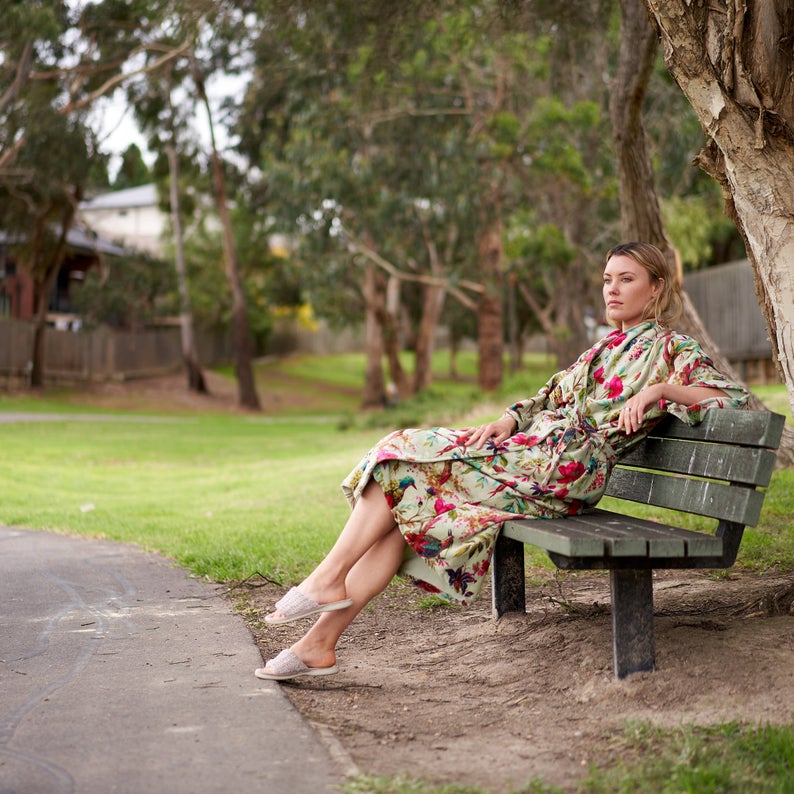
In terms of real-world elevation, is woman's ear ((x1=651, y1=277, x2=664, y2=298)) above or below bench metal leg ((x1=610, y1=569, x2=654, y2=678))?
above

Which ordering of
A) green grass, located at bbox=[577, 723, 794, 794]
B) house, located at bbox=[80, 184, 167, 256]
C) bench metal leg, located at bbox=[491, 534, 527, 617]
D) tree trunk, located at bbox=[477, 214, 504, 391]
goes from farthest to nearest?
house, located at bbox=[80, 184, 167, 256] < tree trunk, located at bbox=[477, 214, 504, 391] < bench metal leg, located at bbox=[491, 534, 527, 617] < green grass, located at bbox=[577, 723, 794, 794]

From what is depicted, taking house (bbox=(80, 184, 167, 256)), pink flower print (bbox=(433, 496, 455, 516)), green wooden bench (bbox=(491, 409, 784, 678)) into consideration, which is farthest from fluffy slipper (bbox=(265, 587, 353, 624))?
house (bbox=(80, 184, 167, 256))

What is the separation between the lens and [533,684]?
148 inches

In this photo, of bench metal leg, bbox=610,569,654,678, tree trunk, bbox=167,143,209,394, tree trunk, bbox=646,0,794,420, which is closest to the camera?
bench metal leg, bbox=610,569,654,678

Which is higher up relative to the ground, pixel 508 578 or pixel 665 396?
pixel 665 396

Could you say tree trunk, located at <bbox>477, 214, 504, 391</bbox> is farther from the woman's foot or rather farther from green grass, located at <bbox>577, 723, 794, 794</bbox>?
green grass, located at <bbox>577, 723, 794, 794</bbox>

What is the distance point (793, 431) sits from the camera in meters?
8.57

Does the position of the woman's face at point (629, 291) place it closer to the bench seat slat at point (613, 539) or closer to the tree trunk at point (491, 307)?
the bench seat slat at point (613, 539)

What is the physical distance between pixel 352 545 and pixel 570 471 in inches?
33.5

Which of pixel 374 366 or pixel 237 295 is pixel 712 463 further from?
pixel 237 295

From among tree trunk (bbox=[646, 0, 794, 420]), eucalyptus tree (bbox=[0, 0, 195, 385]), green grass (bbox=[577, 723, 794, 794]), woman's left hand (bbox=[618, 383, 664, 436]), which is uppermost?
eucalyptus tree (bbox=[0, 0, 195, 385])

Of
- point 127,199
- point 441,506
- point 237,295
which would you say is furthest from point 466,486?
point 127,199

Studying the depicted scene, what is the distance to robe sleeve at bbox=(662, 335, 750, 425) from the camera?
3836 mm

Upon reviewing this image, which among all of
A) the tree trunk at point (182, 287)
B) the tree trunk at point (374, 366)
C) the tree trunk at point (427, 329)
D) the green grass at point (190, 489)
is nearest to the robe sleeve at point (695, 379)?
the green grass at point (190, 489)
